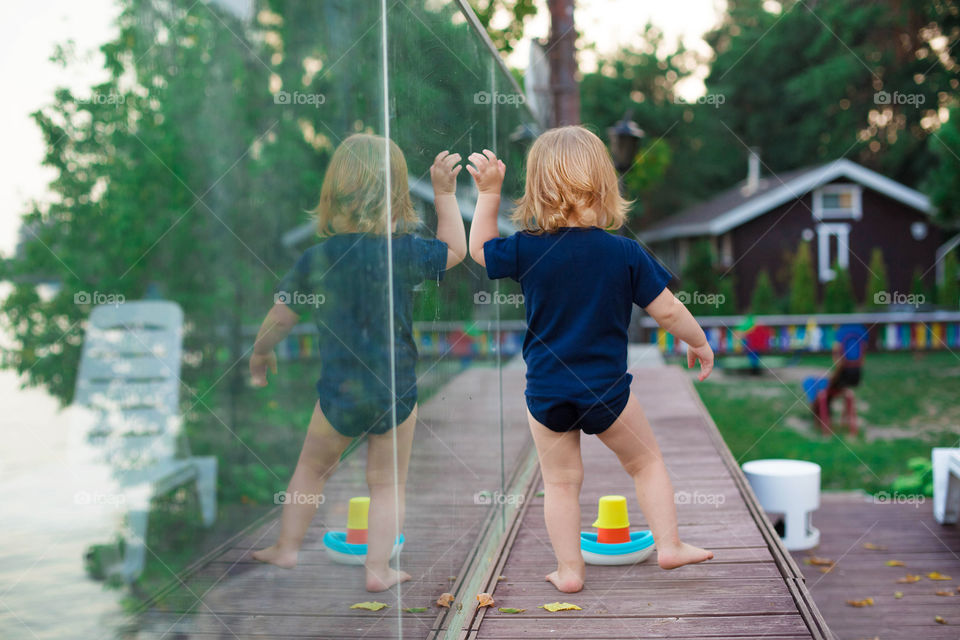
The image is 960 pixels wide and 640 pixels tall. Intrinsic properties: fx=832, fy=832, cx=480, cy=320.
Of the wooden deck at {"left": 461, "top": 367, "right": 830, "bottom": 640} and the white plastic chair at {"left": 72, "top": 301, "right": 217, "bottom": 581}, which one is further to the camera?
the wooden deck at {"left": 461, "top": 367, "right": 830, "bottom": 640}

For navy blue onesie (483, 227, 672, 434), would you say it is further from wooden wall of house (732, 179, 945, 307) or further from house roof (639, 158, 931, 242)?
wooden wall of house (732, 179, 945, 307)

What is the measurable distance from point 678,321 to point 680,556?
0.79 meters

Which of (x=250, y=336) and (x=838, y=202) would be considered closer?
(x=250, y=336)

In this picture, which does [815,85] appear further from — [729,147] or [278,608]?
[278,608]

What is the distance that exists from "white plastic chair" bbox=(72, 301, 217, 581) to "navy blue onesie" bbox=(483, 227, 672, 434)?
100cm

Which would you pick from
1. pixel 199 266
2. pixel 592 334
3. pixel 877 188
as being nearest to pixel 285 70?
pixel 199 266

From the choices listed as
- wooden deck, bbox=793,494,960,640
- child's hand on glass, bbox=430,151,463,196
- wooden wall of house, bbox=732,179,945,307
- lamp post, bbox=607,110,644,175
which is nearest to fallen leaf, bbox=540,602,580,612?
child's hand on glass, bbox=430,151,463,196

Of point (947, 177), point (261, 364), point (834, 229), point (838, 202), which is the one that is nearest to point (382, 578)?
point (261, 364)

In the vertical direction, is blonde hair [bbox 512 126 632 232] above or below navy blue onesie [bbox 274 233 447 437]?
above

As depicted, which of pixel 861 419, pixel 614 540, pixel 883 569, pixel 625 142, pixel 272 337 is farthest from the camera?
pixel 625 142

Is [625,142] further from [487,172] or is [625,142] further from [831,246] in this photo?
[831,246]

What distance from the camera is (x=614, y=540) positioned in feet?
9.66

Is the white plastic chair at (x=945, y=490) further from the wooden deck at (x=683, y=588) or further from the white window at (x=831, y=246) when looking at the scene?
the white window at (x=831, y=246)

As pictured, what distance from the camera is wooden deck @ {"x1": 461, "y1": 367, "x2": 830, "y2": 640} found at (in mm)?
2297
